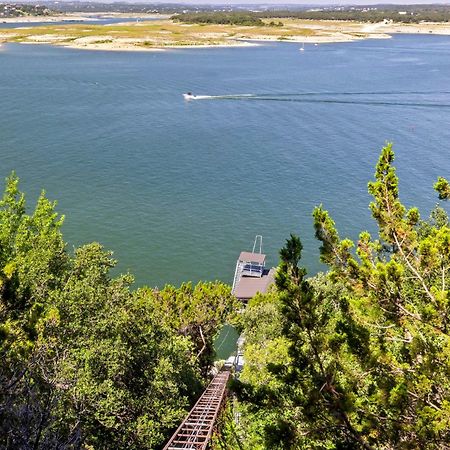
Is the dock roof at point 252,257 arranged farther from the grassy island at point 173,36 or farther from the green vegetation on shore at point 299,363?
the grassy island at point 173,36

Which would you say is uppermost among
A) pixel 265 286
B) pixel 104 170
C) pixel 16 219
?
pixel 16 219

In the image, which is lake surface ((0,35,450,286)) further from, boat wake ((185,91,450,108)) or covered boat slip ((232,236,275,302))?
covered boat slip ((232,236,275,302))

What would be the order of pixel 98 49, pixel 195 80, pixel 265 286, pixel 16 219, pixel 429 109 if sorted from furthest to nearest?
1. pixel 98 49
2. pixel 195 80
3. pixel 429 109
4. pixel 265 286
5. pixel 16 219

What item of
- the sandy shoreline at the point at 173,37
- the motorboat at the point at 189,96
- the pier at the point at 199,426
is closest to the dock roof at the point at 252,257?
the pier at the point at 199,426

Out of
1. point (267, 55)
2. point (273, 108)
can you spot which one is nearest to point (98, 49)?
point (267, 55)

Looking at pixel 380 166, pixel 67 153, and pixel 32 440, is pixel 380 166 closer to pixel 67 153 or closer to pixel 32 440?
pixel 32 440

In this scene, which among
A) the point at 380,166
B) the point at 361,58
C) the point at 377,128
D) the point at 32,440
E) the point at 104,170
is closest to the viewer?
the point at 32,440

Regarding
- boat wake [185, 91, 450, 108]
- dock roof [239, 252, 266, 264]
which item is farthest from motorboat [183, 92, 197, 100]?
dock roof [239, 252, 266, 264]
